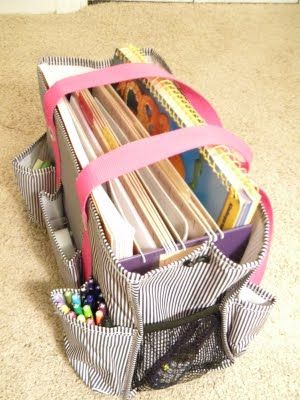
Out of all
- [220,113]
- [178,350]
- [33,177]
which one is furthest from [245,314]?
[220,113]

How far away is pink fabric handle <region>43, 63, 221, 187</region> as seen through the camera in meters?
0.61

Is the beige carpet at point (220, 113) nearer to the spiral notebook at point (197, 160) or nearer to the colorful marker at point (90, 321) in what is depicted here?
the colorful marker at point (90, 321)

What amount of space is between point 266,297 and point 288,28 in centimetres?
130

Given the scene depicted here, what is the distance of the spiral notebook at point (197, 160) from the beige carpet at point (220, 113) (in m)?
0.32

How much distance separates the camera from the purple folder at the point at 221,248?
1.64 ft

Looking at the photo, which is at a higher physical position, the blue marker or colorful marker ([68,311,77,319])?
the blue marker

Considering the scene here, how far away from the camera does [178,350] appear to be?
626 mm

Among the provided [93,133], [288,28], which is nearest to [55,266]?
[93,133]

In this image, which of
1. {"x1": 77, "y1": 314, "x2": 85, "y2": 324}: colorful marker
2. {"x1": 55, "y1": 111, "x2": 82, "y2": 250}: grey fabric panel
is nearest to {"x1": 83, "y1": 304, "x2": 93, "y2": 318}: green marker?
{"x1": 77, "y1": 314, "x2": 85, "y2": 324}: colorful marker

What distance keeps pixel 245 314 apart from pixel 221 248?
13 cm

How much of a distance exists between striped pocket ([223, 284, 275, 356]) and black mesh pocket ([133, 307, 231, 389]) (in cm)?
2

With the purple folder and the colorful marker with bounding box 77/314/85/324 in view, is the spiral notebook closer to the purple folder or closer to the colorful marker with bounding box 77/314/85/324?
the purple folder

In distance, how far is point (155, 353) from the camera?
2.02 feet

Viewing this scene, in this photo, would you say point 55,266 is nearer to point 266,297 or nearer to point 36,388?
point 36,388
